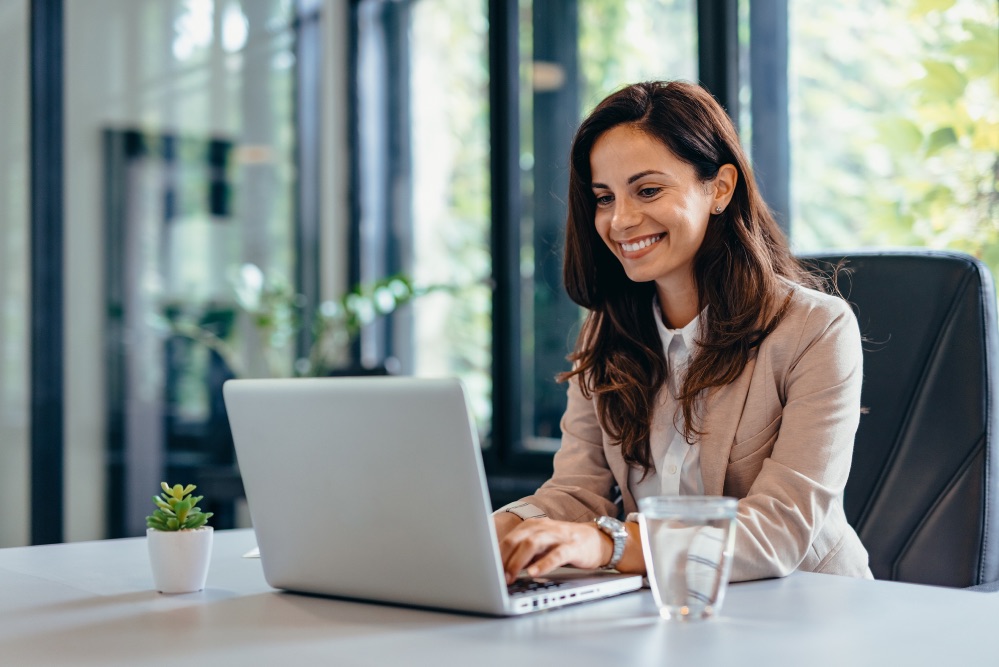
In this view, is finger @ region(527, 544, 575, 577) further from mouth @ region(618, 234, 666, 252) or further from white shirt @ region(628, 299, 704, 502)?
mouth @ region(618, 234, 666, 252)

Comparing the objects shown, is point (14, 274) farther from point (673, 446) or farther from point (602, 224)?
point (673, 446)

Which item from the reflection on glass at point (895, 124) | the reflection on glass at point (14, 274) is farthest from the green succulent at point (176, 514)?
the reflection on glass at point (14, 274)

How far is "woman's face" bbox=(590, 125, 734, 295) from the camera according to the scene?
5.33 feet

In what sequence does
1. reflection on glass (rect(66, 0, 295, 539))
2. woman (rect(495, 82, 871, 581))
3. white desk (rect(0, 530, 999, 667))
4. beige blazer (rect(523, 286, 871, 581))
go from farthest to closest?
reflection on glass (rect(66, 0, 295, 539)), woman (rect(495, 82, 871, 581)), beige blazer (rect(523, 286, 871, 581)), white desk (rect(0, 530, 999, 667))

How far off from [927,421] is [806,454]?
1.12ft

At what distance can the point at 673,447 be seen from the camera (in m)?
1.61

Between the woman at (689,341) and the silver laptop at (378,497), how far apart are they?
11.8 inches

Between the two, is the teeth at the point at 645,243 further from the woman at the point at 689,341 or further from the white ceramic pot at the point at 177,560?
the white ceramic pot at the point at 177,560

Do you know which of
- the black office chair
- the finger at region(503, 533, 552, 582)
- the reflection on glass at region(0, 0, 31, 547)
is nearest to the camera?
the finger at region(503, 533, 552, 582)

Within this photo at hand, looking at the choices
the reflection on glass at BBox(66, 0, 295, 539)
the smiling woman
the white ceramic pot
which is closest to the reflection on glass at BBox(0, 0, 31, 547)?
the reflection on glass at BBox(66, 0, 295, 539)

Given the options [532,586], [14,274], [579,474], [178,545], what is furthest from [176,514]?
[14,274]

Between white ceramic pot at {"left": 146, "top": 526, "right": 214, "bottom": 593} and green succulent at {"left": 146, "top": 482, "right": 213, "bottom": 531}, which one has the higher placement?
green succulent at {"left": 146, "top": 482, "right": 213, "bottom": 531}

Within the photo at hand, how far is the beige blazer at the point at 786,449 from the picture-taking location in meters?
1.34

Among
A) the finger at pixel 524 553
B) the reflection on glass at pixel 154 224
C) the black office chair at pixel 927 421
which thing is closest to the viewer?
the finger at pixel 524 553
